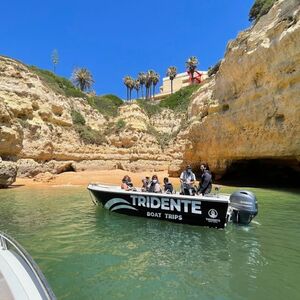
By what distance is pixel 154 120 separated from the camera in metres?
50.1

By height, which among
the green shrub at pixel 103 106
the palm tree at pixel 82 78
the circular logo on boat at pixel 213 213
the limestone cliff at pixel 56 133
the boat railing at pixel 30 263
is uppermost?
the palm tree at pixel 82 78

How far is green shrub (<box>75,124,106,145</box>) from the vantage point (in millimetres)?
38250

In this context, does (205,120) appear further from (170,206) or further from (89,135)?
(170,206)

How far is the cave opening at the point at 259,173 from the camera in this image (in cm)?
2665

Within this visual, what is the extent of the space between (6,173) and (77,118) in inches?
804

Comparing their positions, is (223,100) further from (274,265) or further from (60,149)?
(274,265)

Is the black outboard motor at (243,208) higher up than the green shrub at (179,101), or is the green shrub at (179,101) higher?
the green shrub at (179,101)

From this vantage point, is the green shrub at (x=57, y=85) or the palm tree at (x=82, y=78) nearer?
the green shrub at (x=57, y=85)

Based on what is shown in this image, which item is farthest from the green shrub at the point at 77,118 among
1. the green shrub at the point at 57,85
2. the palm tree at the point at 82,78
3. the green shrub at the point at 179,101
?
the palm tree at the point at 82,78

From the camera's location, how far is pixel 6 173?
70.3 feet

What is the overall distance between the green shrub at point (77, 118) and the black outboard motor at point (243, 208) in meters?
32.5

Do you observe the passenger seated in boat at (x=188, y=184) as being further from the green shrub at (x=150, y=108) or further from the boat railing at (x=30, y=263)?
the green shrub at (x=150, y=108)

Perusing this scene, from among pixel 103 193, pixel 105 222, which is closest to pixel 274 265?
pixel 105 222

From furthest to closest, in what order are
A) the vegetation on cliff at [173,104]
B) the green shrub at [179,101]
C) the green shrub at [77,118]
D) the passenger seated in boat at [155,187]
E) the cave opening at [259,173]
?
the green shrub at [179,101] < the vegetation on cliff at [173,104] < the green shrub at [77,118] < the cave opening at [259,173] < the passenger seated in boat at [155,187]
